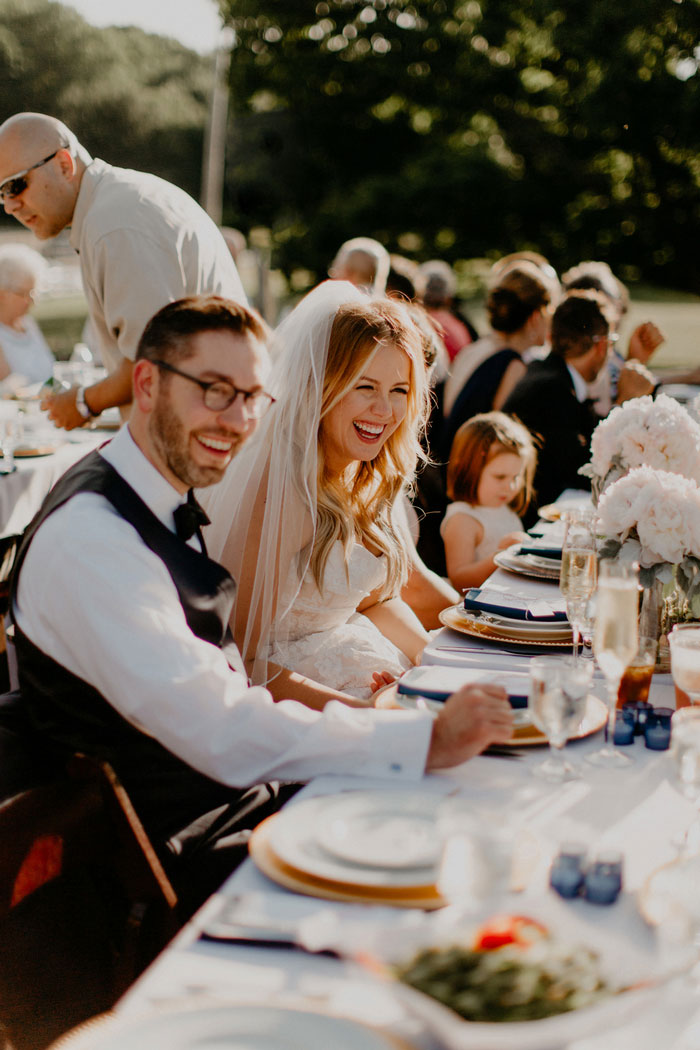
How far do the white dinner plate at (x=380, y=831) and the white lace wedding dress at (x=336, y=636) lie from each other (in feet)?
3.96

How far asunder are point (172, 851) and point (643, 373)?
415 cm

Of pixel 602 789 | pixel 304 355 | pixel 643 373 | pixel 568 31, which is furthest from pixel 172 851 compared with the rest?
pixel 568 31

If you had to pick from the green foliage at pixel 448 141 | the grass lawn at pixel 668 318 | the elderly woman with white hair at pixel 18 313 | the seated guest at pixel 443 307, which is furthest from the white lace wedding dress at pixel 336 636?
the grass lawn at pixel 668 318

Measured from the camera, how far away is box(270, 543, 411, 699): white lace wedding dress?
105 inches

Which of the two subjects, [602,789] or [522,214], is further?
[522,214]

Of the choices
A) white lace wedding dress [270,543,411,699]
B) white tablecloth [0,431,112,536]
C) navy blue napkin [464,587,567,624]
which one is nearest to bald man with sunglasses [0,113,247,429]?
white tablecloth [0,431,112,536]

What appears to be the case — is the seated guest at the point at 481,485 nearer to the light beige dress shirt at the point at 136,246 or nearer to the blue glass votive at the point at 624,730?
the light beige dress shirt at the point at 136,246

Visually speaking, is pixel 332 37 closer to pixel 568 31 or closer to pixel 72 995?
pixel 568 31

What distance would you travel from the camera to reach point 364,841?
1314 mm

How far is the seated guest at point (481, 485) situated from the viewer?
13.1ft

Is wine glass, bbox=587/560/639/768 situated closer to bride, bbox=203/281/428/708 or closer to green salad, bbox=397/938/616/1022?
green salad, bbox=397/938/616/1022

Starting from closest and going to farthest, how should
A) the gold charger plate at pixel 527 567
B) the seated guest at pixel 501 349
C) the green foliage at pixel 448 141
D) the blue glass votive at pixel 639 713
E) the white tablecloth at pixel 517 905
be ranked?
the white tablecloth at pixel 517 905 → the blue glass votive at pixel 639 713 → the gold charger plate at pixel 527 567 → the seated guest at pixel 501 349 → the green foliage at pixel 448 141

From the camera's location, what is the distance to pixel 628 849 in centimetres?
139

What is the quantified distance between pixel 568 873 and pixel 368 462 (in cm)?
181
